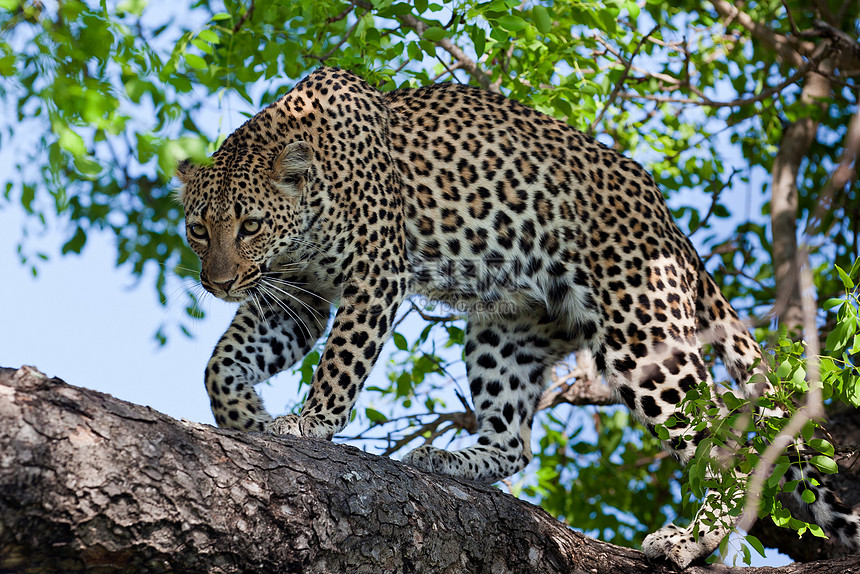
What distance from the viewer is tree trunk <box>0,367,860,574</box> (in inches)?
137

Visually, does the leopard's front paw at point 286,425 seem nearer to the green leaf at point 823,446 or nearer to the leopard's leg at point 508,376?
the leopard's leg at point 508,376

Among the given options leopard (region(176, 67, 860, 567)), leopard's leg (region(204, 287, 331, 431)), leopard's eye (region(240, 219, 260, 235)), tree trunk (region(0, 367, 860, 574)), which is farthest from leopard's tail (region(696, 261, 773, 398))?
leopard's eye (region(240, 219, 260, 235))

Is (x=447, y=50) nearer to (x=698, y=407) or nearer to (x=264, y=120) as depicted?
(x=264, y=120)

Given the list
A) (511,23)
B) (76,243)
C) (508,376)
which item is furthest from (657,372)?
(76,243)

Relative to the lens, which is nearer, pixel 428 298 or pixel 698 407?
pixel 698 407

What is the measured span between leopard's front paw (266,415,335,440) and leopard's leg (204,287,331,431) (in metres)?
0.32

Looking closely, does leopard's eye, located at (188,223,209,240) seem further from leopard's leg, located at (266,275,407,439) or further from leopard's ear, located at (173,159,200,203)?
leopard's leg, located at (266,275,407,439)

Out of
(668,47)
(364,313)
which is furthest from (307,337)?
(668,47)

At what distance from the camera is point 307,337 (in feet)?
23.7

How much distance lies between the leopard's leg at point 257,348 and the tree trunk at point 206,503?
1.56 m

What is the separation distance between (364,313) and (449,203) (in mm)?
1243

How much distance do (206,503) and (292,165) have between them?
3321 millimetres

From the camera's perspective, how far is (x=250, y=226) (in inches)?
264

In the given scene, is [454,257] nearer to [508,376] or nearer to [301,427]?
[508,376]
